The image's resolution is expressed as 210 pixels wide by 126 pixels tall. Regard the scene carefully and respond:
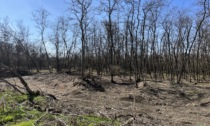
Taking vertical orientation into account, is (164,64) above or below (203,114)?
above

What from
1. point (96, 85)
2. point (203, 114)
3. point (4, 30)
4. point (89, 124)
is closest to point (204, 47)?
point (96, 85)

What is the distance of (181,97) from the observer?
599 inches

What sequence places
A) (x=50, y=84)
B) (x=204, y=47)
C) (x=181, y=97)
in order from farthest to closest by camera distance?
1. (x=204, y=47)
2. (x=50, y=84)
3. (x=181, y=97)

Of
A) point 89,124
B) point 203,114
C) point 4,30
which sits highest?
point 4,30

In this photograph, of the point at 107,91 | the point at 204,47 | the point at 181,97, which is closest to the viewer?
the point at 181,97

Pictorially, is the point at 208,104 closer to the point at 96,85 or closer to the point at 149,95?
the point at 149,95

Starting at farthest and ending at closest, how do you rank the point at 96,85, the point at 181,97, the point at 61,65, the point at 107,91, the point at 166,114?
the point at 61,65, the point at 96,85, the point at 107,91, the point at 181,97, the point at 166,114

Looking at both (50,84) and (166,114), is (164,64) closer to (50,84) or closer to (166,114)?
(50,84)

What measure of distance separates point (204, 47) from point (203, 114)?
23.1 m

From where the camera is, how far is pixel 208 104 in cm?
1289

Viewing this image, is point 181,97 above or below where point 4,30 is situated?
below

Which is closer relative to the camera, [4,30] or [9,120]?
[9,120]

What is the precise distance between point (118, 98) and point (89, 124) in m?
9.03

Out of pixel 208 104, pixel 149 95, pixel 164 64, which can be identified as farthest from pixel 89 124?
pixel 164 64
